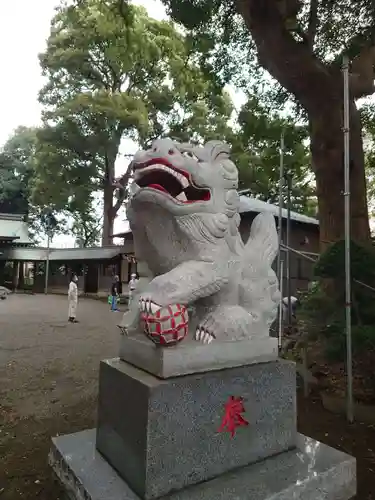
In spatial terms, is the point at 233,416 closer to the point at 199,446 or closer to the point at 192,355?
the point at 199,446

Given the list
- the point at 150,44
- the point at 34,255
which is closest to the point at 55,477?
the point at 150,44

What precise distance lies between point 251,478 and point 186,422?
444 millimetres

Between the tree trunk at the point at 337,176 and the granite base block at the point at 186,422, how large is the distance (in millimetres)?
3178

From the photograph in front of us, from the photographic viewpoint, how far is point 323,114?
4.72m

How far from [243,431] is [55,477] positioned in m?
1.12

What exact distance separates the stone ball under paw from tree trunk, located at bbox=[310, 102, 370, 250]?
3.58 metres

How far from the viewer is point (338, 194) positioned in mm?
4688

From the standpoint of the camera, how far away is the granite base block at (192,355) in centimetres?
164

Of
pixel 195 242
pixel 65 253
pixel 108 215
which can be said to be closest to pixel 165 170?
pixel 195 242

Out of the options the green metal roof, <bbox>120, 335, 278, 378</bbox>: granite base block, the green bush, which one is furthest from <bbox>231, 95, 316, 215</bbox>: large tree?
the green metal roof

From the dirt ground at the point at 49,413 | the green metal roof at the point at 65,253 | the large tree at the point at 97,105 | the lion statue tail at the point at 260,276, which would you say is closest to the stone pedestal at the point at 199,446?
the lion statue tail at the point at 260,276

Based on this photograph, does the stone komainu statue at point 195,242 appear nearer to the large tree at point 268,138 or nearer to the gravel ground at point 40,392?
the gravel ground at point 40,392

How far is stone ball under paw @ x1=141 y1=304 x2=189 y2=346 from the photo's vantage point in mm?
1566

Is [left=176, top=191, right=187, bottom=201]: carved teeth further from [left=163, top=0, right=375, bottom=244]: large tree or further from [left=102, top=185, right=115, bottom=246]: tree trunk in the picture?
[left=102, top=185, right=115, bottom=246]: tree trunk
